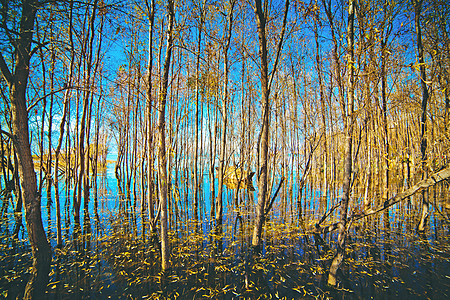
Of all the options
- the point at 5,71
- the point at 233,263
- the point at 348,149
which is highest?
the point at 5,71

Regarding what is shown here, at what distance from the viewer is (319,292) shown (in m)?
3.19

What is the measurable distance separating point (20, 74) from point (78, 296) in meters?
4.35

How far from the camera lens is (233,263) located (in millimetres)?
4152

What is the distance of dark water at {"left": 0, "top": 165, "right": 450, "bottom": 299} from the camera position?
325 centimetres

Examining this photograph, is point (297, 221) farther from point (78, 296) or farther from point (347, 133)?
point (78, 296)

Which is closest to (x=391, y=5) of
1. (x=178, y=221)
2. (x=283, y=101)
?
(x=283, y=101)

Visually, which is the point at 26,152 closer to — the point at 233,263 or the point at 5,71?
the point at 5,71

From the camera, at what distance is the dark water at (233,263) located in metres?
3.25

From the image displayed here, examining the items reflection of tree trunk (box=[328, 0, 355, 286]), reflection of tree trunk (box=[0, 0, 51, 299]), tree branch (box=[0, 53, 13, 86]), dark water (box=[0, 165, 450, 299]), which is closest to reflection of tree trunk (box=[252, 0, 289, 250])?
dark water (box=[0, 165, 450, 299])

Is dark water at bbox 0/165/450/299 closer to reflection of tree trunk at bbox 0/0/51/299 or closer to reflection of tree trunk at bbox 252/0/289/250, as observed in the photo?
reflection of tree trunk at bbox 0/0/51/299

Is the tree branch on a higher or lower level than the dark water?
higher

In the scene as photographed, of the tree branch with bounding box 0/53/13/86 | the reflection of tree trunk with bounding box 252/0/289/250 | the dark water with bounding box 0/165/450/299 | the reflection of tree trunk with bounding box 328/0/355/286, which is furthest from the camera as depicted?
the reflection of tree trunk with bounding box 252/0/289/250

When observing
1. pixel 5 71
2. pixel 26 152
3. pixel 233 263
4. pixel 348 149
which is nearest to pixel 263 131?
pixel 348 149

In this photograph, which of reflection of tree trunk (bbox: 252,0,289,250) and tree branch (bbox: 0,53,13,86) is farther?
reflection of tree trunk (bbox: 252,0,289,250)
